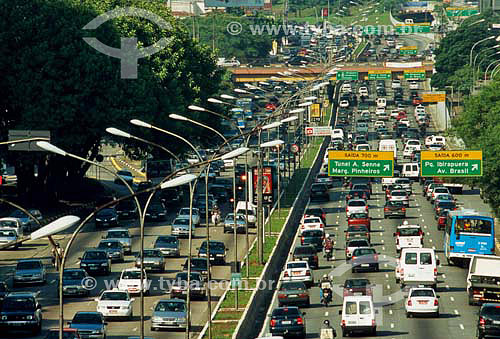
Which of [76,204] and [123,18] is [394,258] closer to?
[76,204]

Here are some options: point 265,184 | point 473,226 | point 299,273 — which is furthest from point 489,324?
A: point 265,184

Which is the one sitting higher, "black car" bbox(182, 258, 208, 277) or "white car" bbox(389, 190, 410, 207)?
"white car" bbox(389, 190, 410, 207)

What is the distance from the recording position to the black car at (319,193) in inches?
4296

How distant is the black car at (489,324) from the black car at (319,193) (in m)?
54.6

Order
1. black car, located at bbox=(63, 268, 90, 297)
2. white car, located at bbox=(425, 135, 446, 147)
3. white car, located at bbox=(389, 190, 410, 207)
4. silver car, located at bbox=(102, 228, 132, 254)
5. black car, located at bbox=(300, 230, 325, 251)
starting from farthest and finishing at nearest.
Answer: white car, located at bbox=(425, 135, 446, 147)
white car, located at bbox=(389, 190, 410, 207)
black car, located at bbox=(300, 230, 325, 251)
silver car, located at bbox=(102, 228, 132, 254)
black car, located at bbox=(63, 268, 90, 297)

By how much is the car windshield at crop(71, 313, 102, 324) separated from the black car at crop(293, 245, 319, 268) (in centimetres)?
2308

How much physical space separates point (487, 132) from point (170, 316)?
4934 centimetres

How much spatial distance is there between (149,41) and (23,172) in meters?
16.8

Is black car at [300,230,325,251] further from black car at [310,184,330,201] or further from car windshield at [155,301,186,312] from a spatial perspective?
black car at [310,184,330,201]

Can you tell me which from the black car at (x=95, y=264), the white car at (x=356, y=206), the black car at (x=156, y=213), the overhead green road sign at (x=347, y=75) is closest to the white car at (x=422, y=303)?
the black car at (x=95, y=264)

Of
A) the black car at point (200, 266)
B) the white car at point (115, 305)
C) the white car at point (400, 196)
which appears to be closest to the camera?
the white car at point (115, 305)

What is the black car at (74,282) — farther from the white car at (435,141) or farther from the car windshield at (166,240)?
the white car at (435,141)

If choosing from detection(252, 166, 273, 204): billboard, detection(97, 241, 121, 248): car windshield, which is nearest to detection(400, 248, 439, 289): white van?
detection(252, 166, 273, 204): billboard

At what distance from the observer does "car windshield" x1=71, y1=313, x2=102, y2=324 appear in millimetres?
53781
